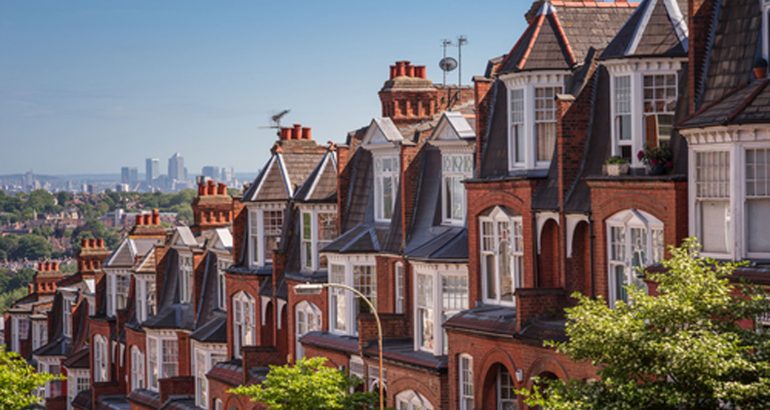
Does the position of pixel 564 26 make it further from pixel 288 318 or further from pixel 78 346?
pixel 78 346

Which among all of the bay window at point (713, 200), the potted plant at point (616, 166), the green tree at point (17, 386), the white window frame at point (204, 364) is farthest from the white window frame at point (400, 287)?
the bay window at point (713, 200)

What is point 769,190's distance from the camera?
2791 centimetres

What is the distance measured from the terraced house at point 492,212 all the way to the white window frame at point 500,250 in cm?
5

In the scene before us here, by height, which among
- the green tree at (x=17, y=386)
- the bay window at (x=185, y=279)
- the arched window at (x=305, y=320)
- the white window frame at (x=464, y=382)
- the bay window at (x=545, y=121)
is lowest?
the green tree at (x=17, y=386)

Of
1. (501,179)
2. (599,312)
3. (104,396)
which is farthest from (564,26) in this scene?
(104,396)

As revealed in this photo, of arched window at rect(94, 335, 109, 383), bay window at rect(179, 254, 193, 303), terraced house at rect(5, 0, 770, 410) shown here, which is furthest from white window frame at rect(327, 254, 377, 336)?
arched window at rect(94, 335, 109, 383)

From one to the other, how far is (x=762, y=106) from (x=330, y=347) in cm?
2201

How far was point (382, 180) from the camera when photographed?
A: 156 feet

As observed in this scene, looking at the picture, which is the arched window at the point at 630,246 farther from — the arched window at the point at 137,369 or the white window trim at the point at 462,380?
the arched window at the point at 137,369

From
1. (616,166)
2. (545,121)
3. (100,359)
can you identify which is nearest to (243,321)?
(100,359)

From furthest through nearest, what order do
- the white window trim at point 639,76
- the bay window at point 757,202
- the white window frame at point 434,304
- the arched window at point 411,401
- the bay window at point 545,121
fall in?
the white window frame at point 434,304 → the arched window at point 411,401 → the bay window at point 545,121 → the white window trim at point 639,76 → the bay window at point 757,202

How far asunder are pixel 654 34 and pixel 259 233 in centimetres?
2557

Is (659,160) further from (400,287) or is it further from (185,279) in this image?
(185,279)

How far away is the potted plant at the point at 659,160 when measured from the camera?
31.5 m
